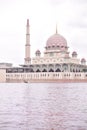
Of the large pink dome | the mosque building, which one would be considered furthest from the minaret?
the large pink dome

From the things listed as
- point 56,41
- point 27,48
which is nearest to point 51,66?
point 56,41

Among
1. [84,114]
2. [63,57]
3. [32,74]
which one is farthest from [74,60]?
[84,114]

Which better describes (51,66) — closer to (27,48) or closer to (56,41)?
(56,41)

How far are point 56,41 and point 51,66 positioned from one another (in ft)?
22.4

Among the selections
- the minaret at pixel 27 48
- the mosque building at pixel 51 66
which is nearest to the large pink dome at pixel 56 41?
the mosque building at pixel 51 66

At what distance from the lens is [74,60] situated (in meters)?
117

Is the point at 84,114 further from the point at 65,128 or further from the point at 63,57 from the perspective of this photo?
the point at 63,57

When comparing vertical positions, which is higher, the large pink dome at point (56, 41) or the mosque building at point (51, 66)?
the large pink dome at point (56, 41)

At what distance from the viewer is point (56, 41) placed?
114m

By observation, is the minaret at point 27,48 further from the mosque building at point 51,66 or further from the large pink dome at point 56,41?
the large pink dome at point 56,41

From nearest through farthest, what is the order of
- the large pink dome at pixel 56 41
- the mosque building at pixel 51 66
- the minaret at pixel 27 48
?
the mosque building at pixel 51 66, the large pink dome at pixel 56 41, the minaret at pixel 27 48

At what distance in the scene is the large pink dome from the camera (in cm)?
11450

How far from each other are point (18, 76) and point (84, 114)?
95.1 metres

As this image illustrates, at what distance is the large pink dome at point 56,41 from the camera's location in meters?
114
